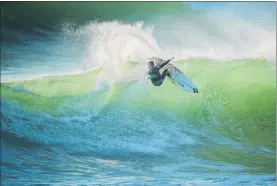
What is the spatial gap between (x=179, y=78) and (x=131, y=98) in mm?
475

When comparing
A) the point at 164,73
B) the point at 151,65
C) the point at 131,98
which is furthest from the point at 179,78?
the point at 131,98

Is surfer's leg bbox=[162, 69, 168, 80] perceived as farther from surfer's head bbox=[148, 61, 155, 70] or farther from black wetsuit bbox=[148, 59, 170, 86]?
surfer's head bbox=[148, 61, 155, 70]

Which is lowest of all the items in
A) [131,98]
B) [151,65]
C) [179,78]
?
[131,98]

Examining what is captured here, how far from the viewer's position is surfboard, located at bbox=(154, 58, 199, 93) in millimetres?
3400

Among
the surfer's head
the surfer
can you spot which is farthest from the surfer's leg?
the surfer's head

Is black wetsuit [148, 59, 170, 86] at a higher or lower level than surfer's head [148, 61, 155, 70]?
lower

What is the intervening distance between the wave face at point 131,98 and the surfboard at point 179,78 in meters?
0.05

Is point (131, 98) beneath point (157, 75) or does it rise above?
beneath

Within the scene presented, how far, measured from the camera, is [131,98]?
Result: 3.48m

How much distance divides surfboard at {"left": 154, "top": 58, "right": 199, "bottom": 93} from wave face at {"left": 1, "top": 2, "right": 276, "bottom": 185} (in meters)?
0.05

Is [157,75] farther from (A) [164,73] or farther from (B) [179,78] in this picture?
(B) [179,78]

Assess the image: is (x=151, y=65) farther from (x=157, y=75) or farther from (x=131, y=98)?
(x=131, y=98)

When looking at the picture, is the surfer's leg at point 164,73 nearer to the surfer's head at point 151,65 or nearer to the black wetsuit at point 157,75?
the black wetsuit at point 157,75

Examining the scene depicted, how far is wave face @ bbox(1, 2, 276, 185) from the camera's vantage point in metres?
3.38
